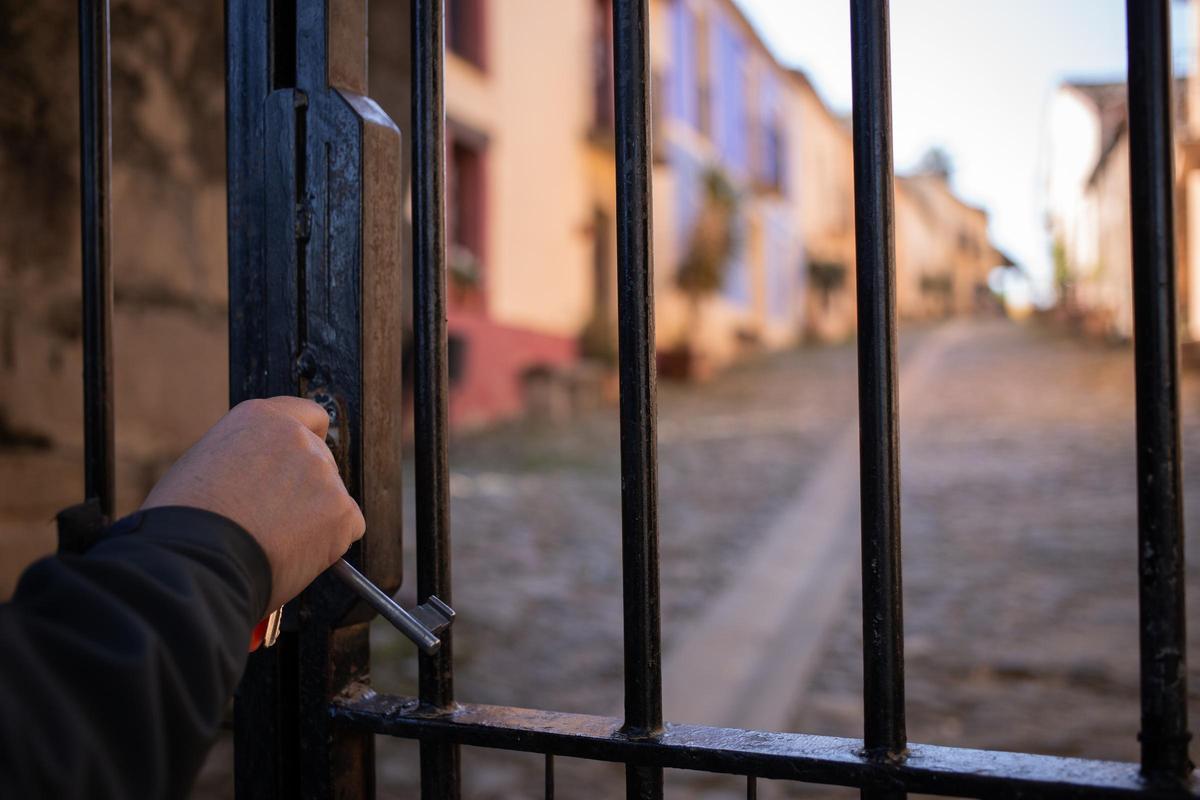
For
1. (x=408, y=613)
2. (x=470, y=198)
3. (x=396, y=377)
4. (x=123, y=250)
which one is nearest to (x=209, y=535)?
(x=408, y=613)

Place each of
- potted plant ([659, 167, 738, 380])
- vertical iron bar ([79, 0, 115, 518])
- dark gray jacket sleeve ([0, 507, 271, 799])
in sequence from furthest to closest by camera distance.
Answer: potted plant ([659, 167, 738, 380]), vertical iron bar ([79, 0, 115, 518]), dark gray jacket sleeve ([0, 507, 271, 799])

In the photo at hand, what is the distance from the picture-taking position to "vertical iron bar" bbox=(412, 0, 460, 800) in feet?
2.74

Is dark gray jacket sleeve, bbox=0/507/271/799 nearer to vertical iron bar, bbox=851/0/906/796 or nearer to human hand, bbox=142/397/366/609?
human hand, bbox=142/397/366/609

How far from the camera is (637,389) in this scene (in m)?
0.77

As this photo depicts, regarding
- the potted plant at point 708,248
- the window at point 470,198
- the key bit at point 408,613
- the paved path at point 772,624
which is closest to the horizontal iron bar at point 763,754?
the key bit at point 408,613

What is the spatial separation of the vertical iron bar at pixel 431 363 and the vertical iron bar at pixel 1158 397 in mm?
515

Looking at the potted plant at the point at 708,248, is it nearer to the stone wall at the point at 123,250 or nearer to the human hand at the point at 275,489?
the stone wall at the point at 123,250

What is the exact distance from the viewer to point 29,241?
5.67 feet

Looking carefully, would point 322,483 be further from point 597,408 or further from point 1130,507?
point 597,408

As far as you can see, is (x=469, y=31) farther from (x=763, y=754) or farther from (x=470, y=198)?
(x=763, y=754)

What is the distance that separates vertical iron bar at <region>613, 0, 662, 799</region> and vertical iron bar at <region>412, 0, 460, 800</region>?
161mm

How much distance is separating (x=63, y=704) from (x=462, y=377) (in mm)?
8693

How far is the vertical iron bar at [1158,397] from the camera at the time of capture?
0.62 m

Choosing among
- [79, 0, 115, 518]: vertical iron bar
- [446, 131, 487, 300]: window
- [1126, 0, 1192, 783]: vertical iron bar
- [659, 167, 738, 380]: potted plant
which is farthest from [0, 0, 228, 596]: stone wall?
[659, 167, 738, 380]: potted plant
